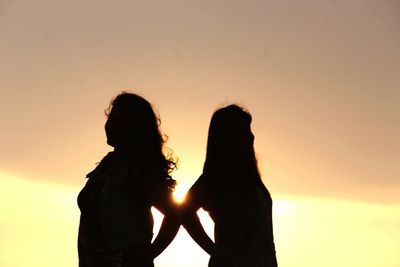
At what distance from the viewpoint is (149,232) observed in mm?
10242

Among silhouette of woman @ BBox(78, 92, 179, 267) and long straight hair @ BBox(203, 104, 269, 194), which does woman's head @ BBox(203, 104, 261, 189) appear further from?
silhouette of woman @ BBox(78, 92, 179, 267)

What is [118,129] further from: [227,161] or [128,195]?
[227,161]

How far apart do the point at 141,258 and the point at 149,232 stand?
10.7 inches

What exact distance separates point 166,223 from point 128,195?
51cm

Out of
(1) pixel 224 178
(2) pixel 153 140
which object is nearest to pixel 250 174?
(1) pixel 224 178

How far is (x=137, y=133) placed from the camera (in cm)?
1048

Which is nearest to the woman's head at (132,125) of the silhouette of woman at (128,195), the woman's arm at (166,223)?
the silhouette of woman at (128,195)

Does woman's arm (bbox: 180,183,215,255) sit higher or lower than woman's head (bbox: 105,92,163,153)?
lower

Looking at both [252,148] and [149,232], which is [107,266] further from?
[252,148]

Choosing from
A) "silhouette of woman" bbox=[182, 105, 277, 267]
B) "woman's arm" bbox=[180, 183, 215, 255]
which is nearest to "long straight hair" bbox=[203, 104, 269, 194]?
"silhouette of woman" bbox=[182, 105, 277, 267]

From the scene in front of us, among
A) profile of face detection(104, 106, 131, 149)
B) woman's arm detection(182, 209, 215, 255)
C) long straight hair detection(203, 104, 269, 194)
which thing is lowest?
woman's arm detection(182, 209, 215, 255)

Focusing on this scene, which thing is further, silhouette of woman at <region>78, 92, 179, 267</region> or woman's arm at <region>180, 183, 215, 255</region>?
woman's arm at <region>180, 183, 215, 255</region>

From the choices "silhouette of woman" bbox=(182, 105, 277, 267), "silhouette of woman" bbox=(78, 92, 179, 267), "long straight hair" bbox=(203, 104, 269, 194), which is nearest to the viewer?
"silhouette of woman" bbox=(78, 92, 179, 267)

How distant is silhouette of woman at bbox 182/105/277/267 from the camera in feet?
33.6
